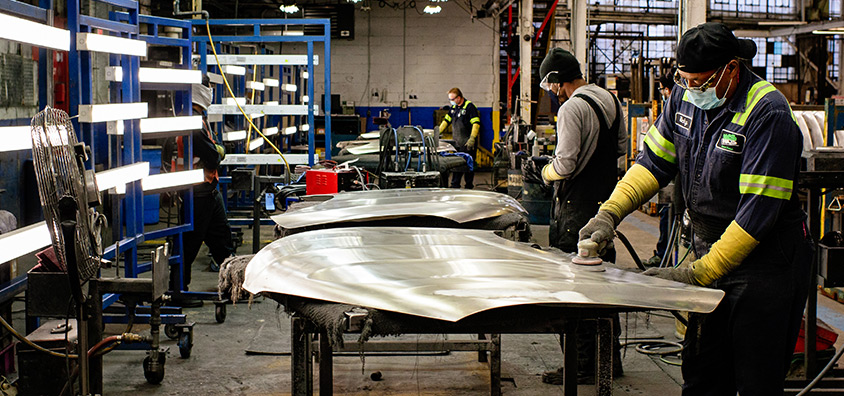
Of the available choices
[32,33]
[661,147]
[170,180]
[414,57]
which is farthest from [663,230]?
[414,57]

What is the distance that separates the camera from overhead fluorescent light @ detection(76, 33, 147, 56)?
3971mm

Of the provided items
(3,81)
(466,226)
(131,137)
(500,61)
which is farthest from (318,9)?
(466,226)

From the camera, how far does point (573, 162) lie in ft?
13.3

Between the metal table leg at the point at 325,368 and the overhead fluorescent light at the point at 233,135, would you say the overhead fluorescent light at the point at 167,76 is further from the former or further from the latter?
the metal table leg at the point at 325,368

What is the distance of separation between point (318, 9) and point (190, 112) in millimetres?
13120

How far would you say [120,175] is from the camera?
426 centimetres

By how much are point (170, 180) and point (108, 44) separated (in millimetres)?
1221

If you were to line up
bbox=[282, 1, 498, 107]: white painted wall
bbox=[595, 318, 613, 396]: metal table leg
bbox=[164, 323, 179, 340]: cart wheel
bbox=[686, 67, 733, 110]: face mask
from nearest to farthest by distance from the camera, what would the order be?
bbox=[595, 318, 613, 396]: metal table leg → bbox=[686, 67, 733, 110]: face mask → bbox=[164, 323, 179, 340]: cart wheel → bbox=[282, 1, 498, 107]: white painted wall

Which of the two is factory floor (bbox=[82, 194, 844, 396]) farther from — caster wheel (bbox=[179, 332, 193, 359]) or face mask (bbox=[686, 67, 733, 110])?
face mask (bbox=[686, 67, 733, 110])

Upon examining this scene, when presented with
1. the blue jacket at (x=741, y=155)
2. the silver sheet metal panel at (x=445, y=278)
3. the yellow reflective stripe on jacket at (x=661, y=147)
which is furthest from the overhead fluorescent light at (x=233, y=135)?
the blue jacket at (x=741, y=155)

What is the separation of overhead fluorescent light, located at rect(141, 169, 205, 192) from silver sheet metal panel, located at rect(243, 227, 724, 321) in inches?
92.3

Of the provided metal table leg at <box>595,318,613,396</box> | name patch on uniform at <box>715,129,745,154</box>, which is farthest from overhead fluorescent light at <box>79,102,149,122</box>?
name patch on uniform at <box>715,129,745,154</box>

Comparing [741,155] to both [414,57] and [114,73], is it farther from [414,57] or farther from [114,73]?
[414,57]

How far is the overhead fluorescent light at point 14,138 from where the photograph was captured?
3102 millimetres
